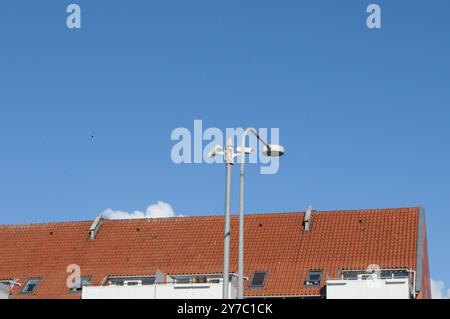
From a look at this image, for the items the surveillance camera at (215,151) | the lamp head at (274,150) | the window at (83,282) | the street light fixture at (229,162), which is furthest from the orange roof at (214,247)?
the surveillance camera at (215,151)

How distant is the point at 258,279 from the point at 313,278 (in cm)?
297

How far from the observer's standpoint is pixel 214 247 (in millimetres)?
52500

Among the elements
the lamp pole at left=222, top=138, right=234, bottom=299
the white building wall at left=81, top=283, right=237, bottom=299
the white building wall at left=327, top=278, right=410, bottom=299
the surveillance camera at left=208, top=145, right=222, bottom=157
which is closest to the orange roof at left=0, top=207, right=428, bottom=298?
the white building wall at left=327, top=278, right=410, bottom=299

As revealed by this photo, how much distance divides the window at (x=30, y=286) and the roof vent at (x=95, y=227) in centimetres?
475

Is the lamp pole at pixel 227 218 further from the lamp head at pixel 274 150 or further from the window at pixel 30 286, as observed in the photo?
the window at pixel 30 286

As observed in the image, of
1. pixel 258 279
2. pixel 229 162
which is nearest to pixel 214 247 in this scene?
pixel 258 279

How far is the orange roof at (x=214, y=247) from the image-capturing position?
4894 centimetres

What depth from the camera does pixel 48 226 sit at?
192 feet

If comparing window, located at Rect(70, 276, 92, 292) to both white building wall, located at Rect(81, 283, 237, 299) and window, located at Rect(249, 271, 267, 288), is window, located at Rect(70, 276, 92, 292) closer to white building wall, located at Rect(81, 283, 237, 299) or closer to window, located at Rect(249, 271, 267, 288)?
white building wall, located at Rect(81, 283, 237, 299)

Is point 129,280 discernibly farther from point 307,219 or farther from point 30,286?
point 307,219

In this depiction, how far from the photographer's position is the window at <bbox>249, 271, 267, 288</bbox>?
48.5 metres

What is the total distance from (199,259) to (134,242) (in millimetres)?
5047
